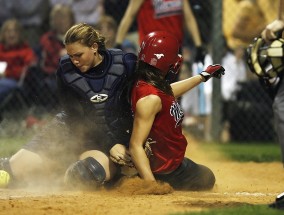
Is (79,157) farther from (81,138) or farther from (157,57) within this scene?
(157,57)

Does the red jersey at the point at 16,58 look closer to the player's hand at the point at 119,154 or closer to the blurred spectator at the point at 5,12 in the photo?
the blurred spectator at the point at 5,12

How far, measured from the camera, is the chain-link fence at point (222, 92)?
11.5 metres

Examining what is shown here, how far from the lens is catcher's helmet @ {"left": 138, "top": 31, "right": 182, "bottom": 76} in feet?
21.6

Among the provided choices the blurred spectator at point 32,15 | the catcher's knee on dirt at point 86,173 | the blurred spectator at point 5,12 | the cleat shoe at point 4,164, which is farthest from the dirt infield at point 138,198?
the blurred spectator at point 5,12

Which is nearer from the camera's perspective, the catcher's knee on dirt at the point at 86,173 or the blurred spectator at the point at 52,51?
the catcher's knee on dirt at the point at 86,173

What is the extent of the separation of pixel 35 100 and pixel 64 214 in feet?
20.7

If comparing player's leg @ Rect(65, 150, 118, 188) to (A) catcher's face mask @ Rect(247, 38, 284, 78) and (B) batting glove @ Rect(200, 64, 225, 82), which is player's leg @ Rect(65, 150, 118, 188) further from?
(A) catcher's face mask @ Rect(247, 38, 284, 78)

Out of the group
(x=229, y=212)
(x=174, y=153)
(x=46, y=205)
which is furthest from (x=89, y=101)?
(x=229, y=212)

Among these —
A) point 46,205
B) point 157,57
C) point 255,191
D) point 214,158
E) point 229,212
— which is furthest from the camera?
point 214,158

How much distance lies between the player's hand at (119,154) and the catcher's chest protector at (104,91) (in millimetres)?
216

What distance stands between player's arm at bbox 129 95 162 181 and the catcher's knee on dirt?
382 mm

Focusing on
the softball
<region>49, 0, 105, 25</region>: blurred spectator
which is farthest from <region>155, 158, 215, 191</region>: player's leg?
<region>49, 0, 105, 25</region>: blurred spectator

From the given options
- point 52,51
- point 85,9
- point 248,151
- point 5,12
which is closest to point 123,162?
point 248,151

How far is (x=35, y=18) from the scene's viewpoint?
12.5 metres
